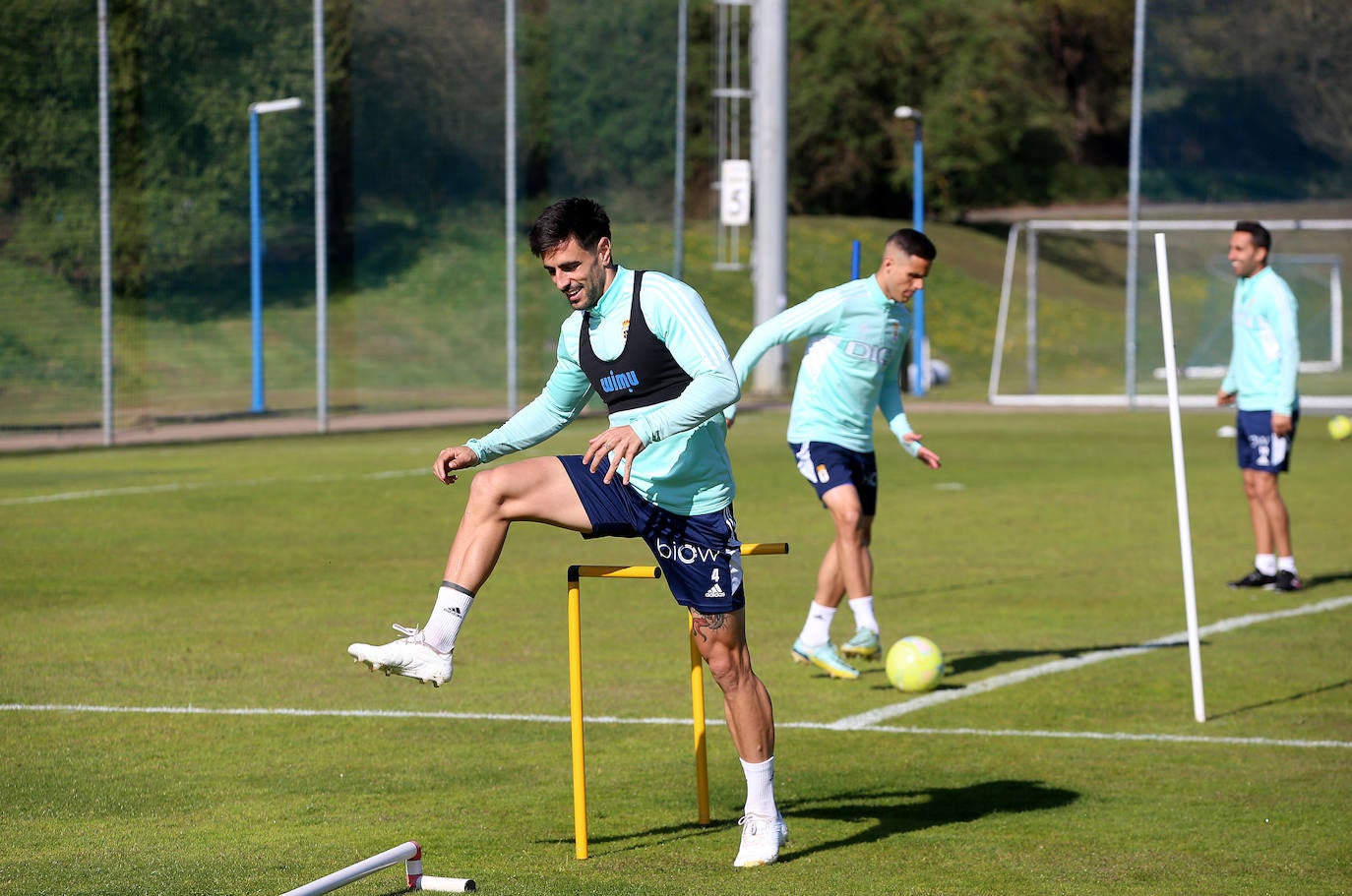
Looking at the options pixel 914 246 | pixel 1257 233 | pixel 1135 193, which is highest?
pixel 1135 193

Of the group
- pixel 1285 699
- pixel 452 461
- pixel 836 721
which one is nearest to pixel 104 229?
pixel 836 721

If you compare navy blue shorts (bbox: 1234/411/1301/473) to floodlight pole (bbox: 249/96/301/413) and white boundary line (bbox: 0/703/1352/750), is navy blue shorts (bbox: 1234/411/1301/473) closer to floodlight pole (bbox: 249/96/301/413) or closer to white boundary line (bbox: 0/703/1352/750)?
white boundary line (bbox: 0/703/1352/750)

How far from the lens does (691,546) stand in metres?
6.26

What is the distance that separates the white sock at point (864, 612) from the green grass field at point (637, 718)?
48cm

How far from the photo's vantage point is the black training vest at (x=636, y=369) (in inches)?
245

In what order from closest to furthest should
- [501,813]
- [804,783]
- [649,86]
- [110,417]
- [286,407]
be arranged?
[501,813]
[804,783]
[110,417]
[286,407]
[649,86]

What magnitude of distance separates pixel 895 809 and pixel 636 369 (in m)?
2.17

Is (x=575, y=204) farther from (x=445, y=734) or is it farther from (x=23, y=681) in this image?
(x=23, y=681)

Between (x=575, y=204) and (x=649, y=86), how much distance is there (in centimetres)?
2929

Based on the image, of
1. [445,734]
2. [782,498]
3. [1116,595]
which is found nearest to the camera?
[445,734]

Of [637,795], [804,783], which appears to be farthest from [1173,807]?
[637,795]

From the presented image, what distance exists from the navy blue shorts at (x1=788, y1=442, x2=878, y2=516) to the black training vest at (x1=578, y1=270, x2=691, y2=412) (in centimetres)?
382

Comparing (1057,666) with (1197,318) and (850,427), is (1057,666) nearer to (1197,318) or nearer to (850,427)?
(850,427)

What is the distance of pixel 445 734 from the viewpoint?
27.7 feet
